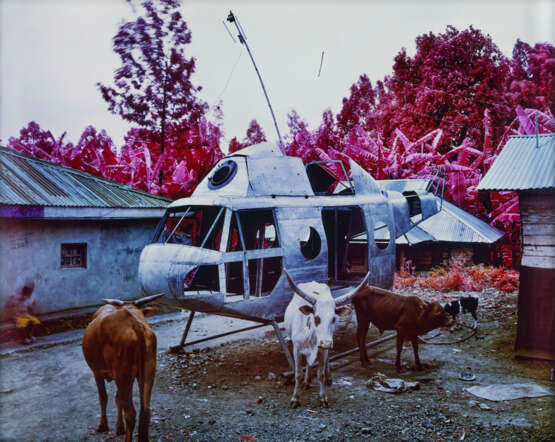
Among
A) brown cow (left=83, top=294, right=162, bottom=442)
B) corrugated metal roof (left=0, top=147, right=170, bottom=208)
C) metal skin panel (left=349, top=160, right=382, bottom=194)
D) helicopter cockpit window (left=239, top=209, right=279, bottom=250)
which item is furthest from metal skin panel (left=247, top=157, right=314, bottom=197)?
corrugated metal roof (left=0, top=147, right=170, bottom=208)

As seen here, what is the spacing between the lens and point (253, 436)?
18.3 feet

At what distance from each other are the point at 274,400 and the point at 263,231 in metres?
3.93

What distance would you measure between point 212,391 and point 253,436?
178cm

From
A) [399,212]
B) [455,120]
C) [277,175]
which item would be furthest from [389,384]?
[455,120]

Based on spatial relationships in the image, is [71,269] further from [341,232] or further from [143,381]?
[143,381]

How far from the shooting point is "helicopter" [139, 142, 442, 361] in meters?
7.05

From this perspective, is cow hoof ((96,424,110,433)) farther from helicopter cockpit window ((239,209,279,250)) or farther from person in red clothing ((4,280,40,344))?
person in red clothing ((4,280,40,344))

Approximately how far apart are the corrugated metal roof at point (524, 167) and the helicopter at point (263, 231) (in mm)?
2560

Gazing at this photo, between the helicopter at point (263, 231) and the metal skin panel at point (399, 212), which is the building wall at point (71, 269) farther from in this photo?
the metal skin panel at point (399, 212)

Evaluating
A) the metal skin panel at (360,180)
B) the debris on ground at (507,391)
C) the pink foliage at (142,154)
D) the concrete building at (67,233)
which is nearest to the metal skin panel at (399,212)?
the metal skin panel at (360,180)

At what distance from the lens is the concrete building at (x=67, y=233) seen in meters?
9.41

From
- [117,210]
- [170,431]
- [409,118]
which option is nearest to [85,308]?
[117,210]

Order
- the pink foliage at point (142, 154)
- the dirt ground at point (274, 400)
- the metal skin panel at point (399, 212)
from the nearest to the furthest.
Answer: the dirt ground at point (274, 400) → the metal skin panel at point (399, 212) → the pink foliage at point (142, 154)

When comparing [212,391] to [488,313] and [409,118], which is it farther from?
[409,118]
